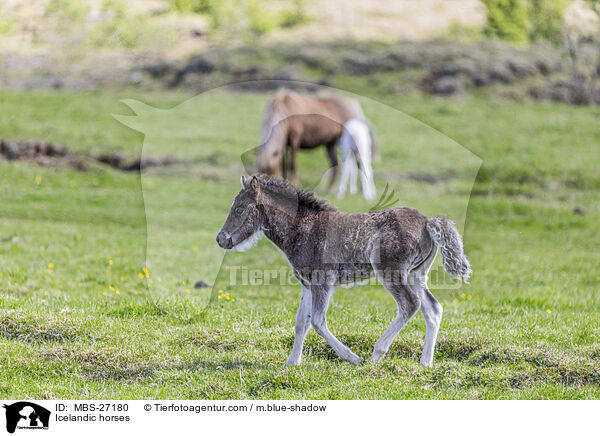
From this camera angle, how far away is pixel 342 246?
801 centimetres

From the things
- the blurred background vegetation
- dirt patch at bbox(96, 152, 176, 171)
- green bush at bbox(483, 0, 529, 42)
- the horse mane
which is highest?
green bush at bbox(483, 0, 529, 42)

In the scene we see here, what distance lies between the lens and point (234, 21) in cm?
5231

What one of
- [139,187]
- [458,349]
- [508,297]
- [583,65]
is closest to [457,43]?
[583,65]

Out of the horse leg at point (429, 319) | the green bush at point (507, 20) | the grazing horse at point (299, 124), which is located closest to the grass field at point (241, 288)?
the horse leg at point (429, 319)

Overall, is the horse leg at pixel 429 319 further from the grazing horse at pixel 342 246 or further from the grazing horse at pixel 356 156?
the grazing horse at pixel 356 156

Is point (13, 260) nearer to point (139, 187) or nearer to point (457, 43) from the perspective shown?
point (139, 187)

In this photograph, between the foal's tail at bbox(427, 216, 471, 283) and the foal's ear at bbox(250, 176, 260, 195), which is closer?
the foal's tail at bbox(427, 216, 471, 283)

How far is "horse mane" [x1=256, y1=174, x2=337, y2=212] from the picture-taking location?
821cm

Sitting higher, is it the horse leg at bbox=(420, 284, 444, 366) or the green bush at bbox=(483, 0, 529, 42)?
the green bush at bbox=(483, 0, 529, 42)
